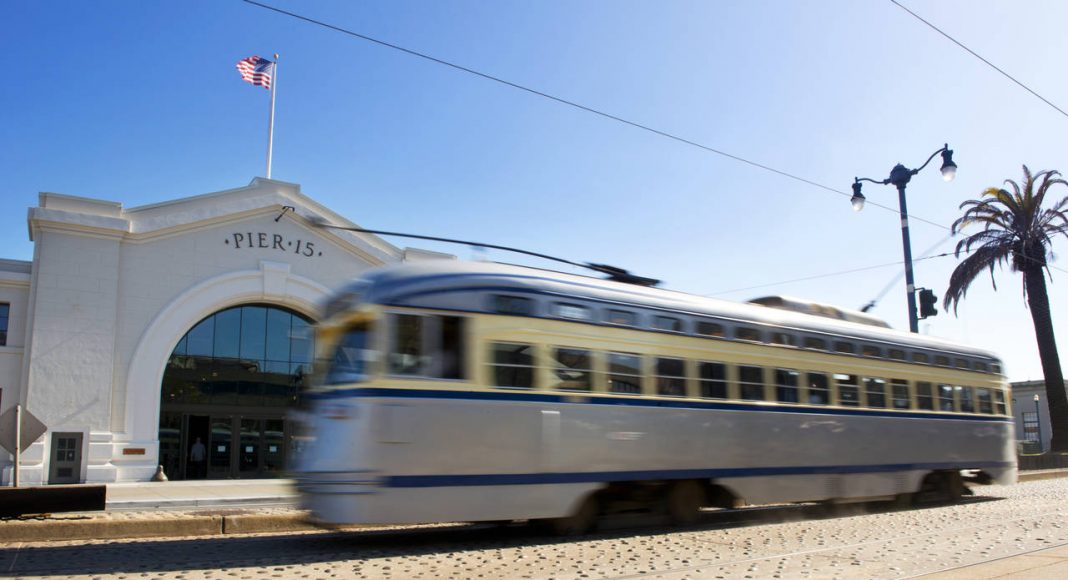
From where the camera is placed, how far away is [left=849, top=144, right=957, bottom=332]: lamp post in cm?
1938

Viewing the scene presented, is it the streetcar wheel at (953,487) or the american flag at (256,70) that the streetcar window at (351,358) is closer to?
the streetcar wheel at (953,487)

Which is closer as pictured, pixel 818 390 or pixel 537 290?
pixel 537 290

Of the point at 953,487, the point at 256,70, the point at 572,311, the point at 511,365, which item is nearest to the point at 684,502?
the point at 572,311

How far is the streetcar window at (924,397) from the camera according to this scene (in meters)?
15.8

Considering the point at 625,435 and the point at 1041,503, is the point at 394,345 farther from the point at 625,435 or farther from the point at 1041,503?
the point at 1041,503

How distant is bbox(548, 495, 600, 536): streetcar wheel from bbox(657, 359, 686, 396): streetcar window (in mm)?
1860

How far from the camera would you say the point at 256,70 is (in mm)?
28000

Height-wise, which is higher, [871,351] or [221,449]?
[871,351]

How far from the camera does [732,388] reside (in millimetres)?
12281

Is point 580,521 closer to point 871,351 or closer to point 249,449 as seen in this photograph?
point 871,351

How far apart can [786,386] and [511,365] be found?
17.9ft

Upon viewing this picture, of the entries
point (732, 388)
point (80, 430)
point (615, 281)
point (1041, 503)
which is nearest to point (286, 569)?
point (615, 281)

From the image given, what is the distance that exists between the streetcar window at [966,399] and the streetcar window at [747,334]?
21.9ft

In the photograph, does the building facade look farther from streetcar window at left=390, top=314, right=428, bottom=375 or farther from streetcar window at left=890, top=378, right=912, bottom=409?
streetcar window at left=390, top=314, right=428, bottom=375
